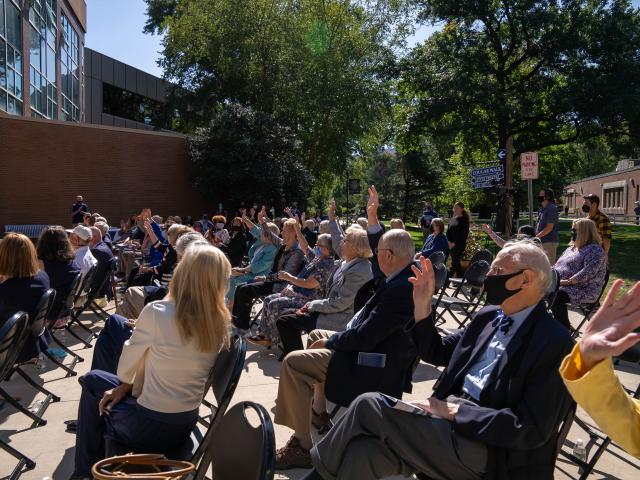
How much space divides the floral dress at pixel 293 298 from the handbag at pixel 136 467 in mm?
3670

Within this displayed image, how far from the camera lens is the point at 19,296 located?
15.8 feet

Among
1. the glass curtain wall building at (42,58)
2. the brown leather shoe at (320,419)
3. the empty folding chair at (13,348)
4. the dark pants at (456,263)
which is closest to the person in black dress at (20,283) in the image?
the empty folding chair at (13,348)

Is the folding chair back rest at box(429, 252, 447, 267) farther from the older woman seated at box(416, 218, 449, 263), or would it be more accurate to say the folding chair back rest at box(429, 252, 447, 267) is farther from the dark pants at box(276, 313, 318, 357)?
the dark pants at box(276, 313, 318, 357)

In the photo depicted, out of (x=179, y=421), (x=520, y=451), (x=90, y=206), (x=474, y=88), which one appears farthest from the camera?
(x=90, y=206)

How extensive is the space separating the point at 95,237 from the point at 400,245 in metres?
5.73

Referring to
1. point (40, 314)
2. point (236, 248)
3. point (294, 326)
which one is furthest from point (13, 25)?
point (294, 326)

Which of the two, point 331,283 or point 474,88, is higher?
point 474,88

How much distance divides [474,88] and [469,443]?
67.7 ft

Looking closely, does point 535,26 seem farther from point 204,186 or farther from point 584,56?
point 204,186

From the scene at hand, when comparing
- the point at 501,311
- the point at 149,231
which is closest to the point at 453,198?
the point at 149,231

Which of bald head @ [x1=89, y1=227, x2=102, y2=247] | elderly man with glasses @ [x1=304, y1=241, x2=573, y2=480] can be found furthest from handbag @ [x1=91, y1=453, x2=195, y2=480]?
bald head @ [x1=89, y1=227, x2=102, y2=247]

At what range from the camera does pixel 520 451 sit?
2.47 metres

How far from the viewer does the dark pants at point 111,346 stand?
4.03 meters

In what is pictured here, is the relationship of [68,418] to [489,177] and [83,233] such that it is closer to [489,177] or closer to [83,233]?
[83,233]
